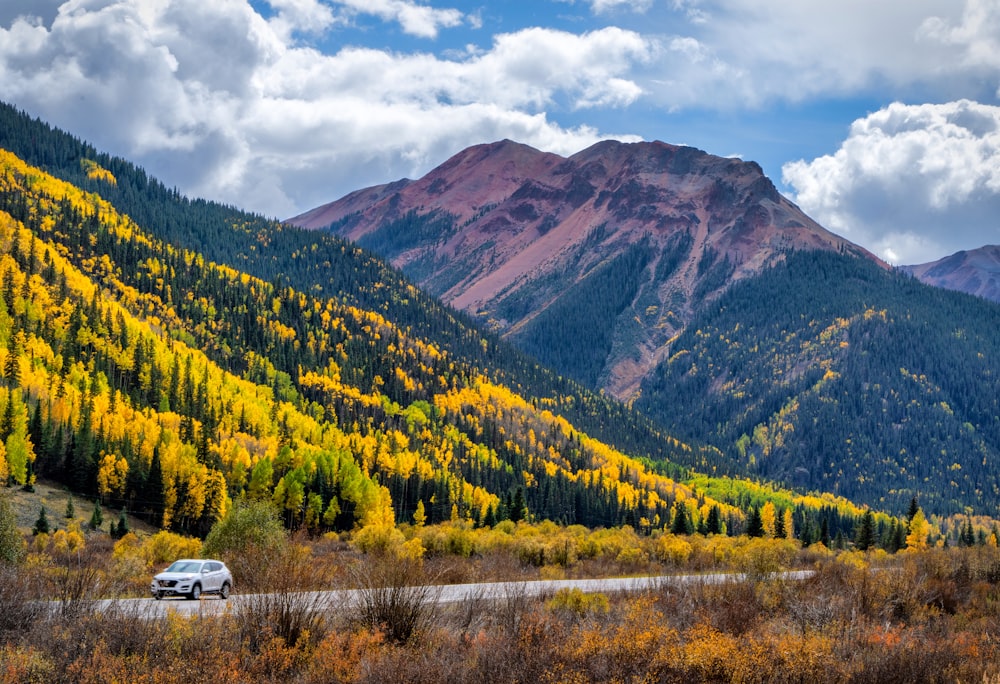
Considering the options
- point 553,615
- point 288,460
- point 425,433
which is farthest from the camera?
point 425,433

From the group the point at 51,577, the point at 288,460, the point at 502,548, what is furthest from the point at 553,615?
the point at 288,460

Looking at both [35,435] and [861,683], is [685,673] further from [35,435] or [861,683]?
[35,435]

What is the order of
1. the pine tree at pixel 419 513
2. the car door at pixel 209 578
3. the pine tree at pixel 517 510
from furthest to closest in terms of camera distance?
the pine tree at pixel 419 513
the pine tree at pixel 517 510
the car door at pixel 209 578

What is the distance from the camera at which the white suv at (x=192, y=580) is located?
30.2 metres

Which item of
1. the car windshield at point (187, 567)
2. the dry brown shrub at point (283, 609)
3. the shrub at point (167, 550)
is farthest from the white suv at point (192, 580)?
the shrub at point (167, 550)

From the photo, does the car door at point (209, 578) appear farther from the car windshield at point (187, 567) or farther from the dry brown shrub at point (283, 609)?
the dry brown shrub at point (283, 609)

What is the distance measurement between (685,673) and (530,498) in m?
143

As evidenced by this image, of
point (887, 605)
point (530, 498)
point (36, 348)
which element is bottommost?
point (530, 498)

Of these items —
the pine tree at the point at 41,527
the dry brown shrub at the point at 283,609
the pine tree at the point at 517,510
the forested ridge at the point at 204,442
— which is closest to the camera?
the dry brown shrub at the point at 283,609

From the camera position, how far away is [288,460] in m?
117

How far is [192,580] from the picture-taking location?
3045 cm

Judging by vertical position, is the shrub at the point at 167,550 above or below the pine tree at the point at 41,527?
above

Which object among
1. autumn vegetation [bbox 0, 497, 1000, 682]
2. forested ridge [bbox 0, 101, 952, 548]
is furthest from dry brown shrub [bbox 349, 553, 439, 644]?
forested ridge [bbox 0, 101, 952, 548]

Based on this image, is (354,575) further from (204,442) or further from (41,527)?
(204,442)
